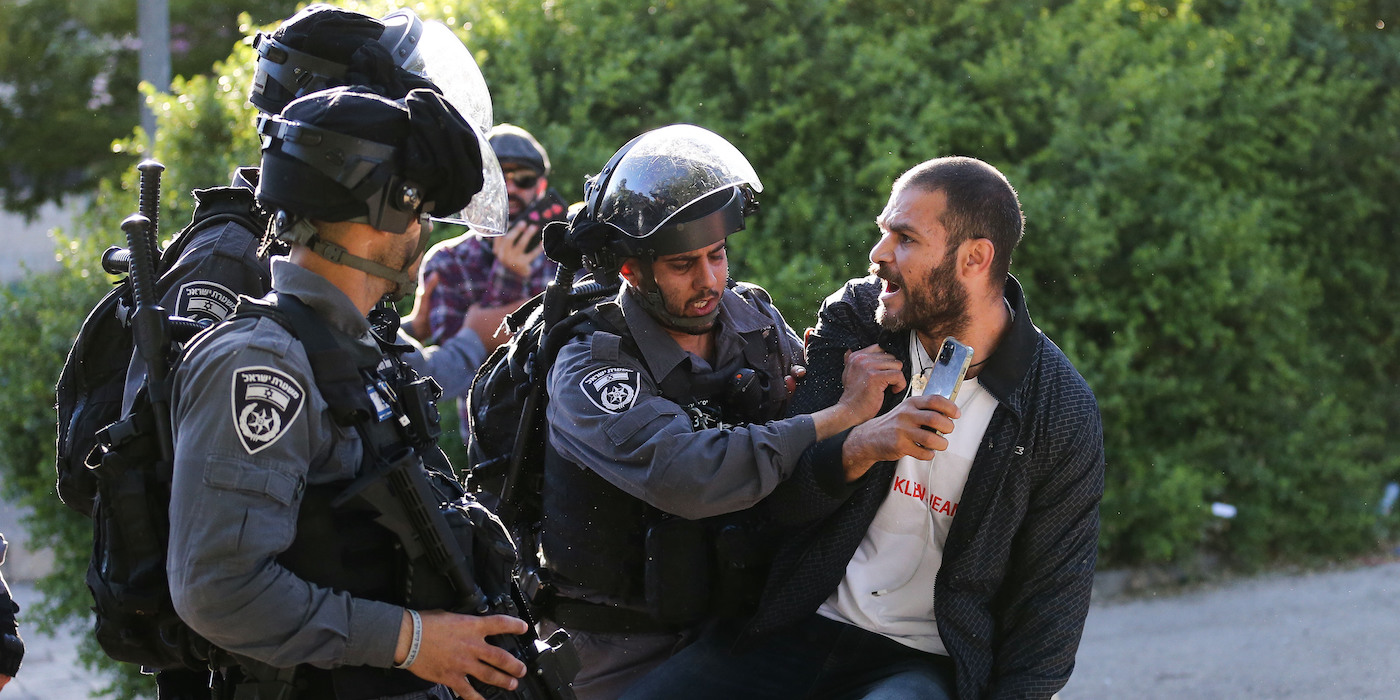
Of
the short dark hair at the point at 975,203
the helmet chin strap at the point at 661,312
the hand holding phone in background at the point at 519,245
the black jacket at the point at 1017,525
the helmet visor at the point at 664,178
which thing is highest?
the short dark hair at the point at 975,203

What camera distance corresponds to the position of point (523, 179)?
5402mm

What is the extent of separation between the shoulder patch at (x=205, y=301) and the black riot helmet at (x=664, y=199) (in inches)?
34.8

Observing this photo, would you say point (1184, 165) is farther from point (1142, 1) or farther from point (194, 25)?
point (194, 25)

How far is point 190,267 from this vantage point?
2928 millimetres

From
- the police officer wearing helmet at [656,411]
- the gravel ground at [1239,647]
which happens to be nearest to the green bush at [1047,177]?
the gravel ground at [1239,647]

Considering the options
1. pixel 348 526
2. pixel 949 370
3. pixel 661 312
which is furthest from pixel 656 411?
pixel 348 526

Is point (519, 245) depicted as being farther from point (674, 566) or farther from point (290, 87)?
point (674, 566)

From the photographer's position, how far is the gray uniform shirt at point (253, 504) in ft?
7.15

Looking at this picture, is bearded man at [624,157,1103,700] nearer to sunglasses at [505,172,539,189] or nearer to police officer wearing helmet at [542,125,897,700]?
police officer wearing helmet at [542,125,897,700]

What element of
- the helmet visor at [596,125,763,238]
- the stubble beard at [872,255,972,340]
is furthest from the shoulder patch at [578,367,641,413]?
the stubble beard at [872,255,972,340]

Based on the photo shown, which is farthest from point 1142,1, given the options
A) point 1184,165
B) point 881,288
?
point 881,288

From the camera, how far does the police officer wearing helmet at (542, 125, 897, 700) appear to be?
9.96 feet

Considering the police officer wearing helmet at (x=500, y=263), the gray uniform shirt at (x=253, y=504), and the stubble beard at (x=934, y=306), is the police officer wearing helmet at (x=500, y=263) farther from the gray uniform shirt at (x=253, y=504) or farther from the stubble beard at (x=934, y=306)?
the gray uniform shirt at (x=253, y=504)

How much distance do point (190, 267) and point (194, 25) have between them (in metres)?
11.8
